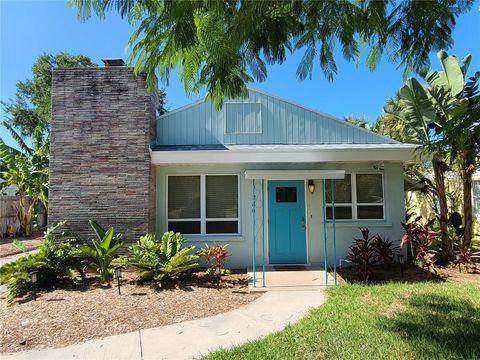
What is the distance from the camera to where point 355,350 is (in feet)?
13.0

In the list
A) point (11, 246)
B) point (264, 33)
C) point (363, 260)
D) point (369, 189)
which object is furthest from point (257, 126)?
point (11, 246)

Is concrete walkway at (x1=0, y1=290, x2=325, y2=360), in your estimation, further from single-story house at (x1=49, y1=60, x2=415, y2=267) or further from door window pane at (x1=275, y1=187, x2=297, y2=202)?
door window pane at (x1=275, y1=187, x2=297, y2=202)

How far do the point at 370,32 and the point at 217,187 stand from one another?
287 inches

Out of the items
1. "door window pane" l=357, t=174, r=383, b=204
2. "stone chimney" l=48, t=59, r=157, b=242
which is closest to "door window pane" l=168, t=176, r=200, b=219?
"stone chimney" l=48, t=59, r=157, b=242

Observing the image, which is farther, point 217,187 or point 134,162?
point 217,187

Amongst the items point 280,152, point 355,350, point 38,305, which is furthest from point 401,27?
point 38,305

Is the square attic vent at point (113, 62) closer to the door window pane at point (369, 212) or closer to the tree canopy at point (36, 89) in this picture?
the door window pane at point (369, 212)

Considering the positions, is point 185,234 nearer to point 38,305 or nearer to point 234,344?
point 38,305

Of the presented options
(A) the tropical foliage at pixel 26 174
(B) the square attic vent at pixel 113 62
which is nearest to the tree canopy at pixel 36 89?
(A) the tropical foliage at pixel 26 174

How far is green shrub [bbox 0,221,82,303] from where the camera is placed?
6.43m

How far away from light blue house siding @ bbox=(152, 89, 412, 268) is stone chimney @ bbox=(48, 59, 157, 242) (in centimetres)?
77

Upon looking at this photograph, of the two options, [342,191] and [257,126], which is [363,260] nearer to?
[342,191]

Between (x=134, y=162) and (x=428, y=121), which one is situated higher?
(x=428, y=121)

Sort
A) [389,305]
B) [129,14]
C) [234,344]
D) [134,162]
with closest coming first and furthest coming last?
[129,14], [234,344], [389,305], [134,162]
